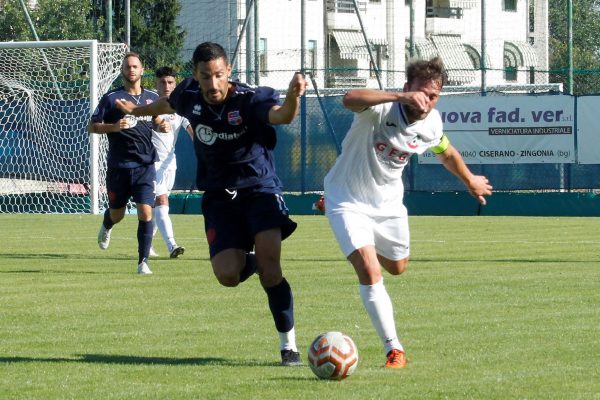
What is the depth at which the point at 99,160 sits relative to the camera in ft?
86.0

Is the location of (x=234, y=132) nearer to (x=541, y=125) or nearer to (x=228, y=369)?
(x=228, y=369)

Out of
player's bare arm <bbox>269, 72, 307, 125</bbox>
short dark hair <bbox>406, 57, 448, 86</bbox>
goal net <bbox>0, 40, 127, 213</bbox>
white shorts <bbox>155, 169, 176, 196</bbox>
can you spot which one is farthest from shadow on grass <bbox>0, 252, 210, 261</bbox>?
goal net <bbox>0, 40, 127, 213</bbox>

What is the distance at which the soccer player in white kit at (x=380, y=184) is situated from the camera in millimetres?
7605

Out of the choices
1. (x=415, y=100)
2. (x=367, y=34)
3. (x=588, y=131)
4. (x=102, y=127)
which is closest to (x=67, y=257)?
A: (x=102, y=127)

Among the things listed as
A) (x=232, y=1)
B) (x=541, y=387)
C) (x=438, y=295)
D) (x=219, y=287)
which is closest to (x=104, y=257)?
(x=219, y=287)

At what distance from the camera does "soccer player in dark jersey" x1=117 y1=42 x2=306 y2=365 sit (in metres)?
8.03

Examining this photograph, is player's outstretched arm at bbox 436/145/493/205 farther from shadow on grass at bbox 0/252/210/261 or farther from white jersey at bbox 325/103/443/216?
shadow on grass at bbox 0/252/210/261

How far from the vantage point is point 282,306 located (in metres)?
7.99

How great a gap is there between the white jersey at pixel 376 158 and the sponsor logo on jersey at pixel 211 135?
64 cm

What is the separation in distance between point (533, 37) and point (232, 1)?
1643cm

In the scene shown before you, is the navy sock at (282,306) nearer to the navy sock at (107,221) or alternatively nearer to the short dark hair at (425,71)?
the short dark hair at (425,71)

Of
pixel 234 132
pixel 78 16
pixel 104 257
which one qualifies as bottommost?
pixel 104 257

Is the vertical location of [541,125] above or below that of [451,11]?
below

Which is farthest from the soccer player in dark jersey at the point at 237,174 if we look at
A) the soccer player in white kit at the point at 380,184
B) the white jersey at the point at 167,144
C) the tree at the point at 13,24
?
the tree at the point at 13,24
